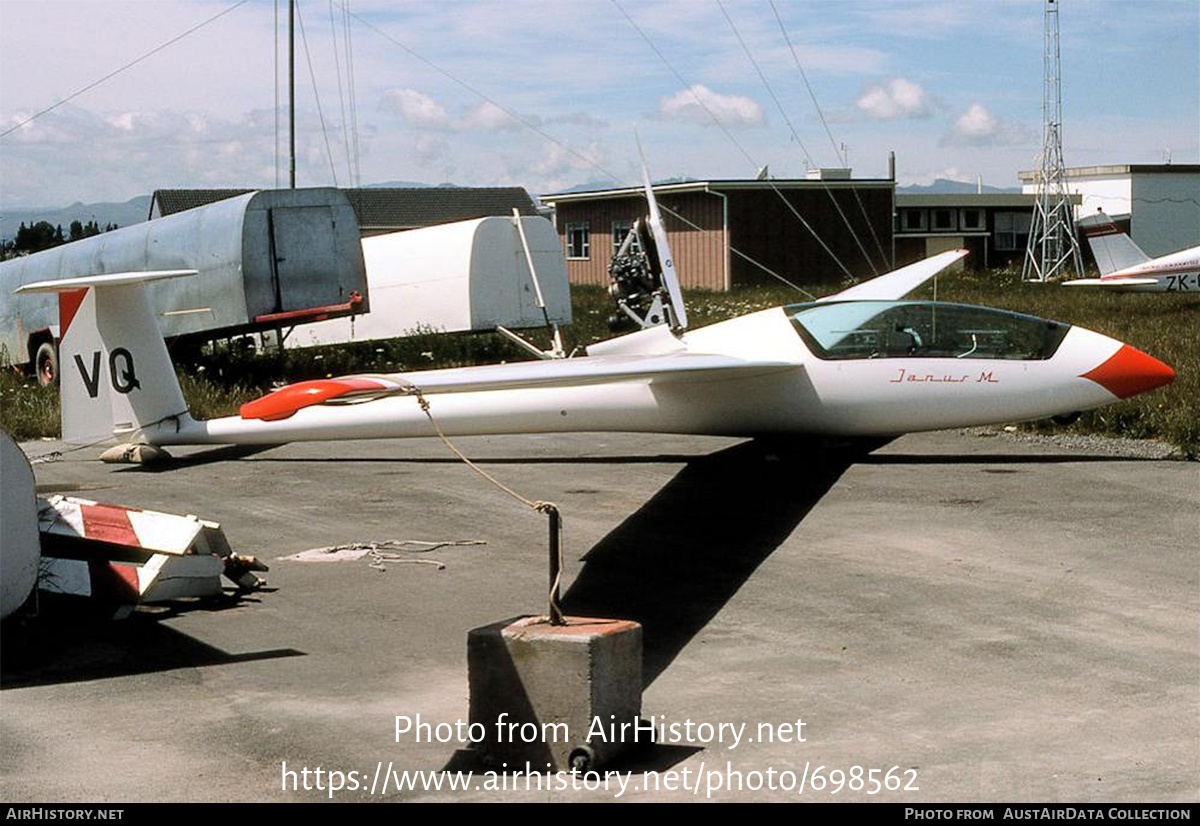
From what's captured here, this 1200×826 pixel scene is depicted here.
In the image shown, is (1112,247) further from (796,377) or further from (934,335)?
(796,377)

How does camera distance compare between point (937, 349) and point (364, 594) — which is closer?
point (364, 594)

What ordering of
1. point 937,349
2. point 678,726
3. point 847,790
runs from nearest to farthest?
point 847,790
point 678,726
point 937,349

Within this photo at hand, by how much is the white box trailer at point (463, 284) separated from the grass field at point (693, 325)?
0.44 metres

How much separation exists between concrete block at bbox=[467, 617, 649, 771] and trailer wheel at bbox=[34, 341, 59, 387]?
812 inches

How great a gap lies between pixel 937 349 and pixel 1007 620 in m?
5.48

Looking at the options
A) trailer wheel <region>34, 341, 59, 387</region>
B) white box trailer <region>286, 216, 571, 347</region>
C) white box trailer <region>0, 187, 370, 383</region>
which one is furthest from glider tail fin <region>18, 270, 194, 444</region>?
trailer wheel <region>34, 341, 59, 387</region>

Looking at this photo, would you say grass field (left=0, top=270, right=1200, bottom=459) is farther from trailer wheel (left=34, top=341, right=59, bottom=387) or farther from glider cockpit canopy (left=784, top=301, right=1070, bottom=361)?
glider cockpit canopy (left=784, top=301, right=1070, bottom=361)

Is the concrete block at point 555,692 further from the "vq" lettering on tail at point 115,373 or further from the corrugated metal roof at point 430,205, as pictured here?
the corrugated metal roof at point 430,205

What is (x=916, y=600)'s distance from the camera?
372 inches

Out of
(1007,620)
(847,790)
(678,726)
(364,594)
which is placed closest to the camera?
(847,790)

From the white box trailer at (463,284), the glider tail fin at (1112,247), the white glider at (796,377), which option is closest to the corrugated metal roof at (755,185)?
the glider tail fin at (1112,247)

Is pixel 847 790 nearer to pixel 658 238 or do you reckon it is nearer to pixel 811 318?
pixel 811 318

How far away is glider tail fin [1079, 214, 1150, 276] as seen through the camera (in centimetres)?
4041

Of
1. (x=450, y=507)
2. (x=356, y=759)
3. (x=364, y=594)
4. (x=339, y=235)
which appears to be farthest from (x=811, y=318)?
(x=339, y=235)
